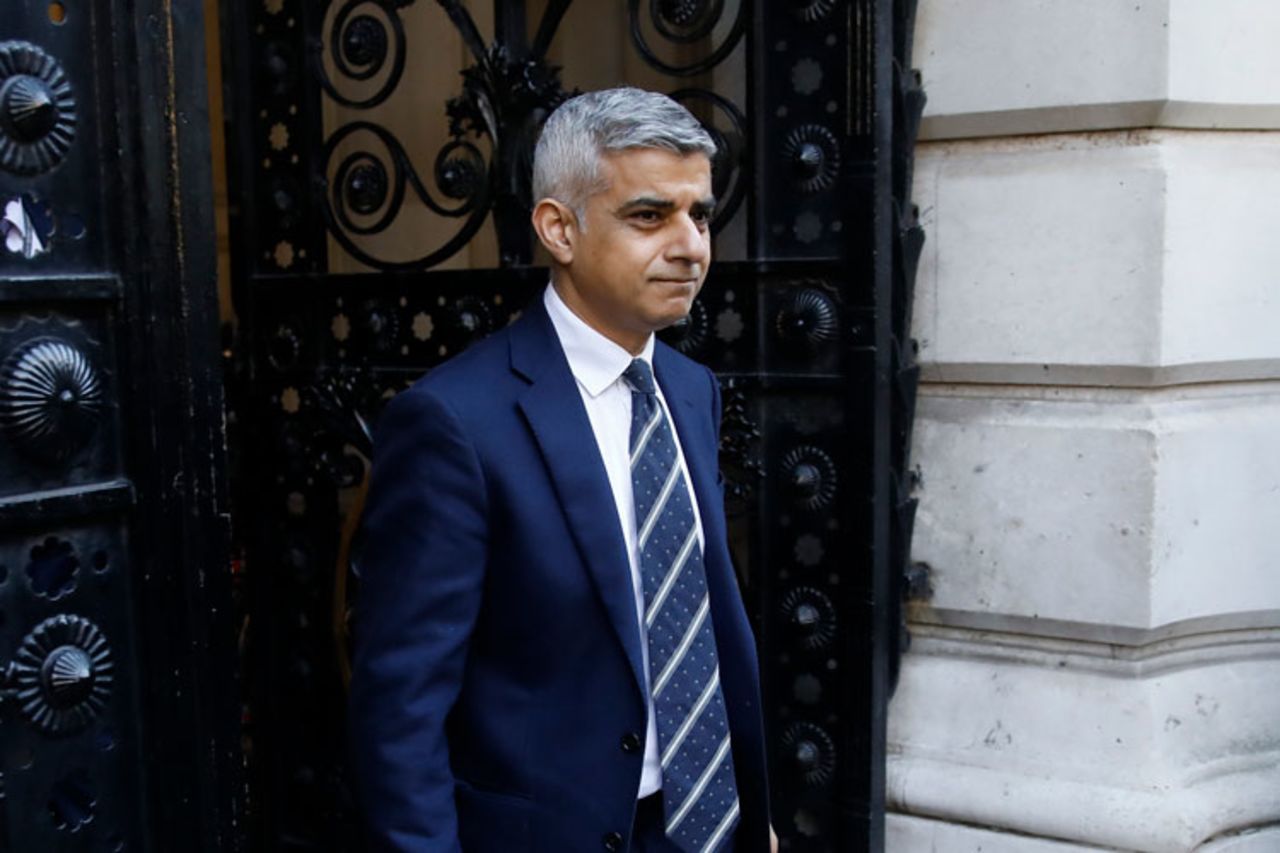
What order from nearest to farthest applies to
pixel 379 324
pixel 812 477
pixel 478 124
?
pixel 812 477, pixel 478 124, pixel 379 324

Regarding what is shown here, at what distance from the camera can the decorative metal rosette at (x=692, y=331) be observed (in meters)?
3.08

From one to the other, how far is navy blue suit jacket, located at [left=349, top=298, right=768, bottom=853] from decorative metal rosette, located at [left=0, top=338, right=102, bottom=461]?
410mm

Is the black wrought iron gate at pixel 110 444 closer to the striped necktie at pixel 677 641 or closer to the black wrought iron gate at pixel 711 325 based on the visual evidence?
the striped necktie at pixel 677 641

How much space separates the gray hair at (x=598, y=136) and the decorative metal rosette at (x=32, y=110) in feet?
2.17

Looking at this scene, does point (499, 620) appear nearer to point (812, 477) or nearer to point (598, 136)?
point (598, 136)

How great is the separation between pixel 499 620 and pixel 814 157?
4.36ft

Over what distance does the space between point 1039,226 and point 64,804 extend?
222 centimetres

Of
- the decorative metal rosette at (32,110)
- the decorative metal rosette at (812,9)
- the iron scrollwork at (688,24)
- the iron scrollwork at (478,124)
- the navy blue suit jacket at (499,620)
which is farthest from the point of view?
the iron scrollwork at (478,124)

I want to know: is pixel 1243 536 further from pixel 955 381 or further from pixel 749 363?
pixel 749 363

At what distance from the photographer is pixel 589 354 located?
6.92ft

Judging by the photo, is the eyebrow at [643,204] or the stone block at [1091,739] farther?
the stone block at [1091,739]

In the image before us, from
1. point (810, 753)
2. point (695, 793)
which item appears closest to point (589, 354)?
point (695, 793)

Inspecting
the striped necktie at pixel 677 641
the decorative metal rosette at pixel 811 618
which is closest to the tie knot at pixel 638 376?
the striped necktie at pixel 677 641

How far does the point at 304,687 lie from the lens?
3645 millimetres
